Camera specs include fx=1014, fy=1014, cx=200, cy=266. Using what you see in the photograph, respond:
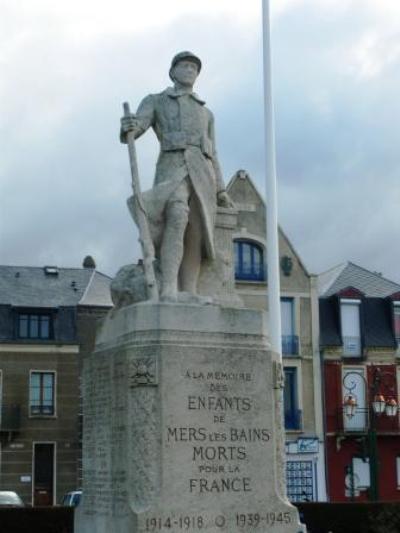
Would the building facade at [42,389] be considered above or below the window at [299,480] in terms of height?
above

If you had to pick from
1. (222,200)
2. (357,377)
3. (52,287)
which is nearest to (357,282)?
(357,377)

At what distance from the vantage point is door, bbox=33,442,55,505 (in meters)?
47.0

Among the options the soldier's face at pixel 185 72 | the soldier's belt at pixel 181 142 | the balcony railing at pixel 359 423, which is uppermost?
the soldier's face at pixel 185 72

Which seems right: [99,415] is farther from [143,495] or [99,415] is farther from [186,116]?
[186,116]

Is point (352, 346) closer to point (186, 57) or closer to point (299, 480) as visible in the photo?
point (299, 480)

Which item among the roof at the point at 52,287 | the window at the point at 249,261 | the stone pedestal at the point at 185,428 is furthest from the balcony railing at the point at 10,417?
the stone pedestal at the point at 185,428

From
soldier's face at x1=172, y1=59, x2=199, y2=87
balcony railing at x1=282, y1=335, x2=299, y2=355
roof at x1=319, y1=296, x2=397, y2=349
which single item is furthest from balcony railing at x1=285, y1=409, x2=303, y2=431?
soldier's face at x1=172, y1=59, x2=199, y2=87

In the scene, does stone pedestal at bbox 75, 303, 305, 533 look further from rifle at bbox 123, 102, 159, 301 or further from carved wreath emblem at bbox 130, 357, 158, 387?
rifle at bbox 123, 102, 159, 301

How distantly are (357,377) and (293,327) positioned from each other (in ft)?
12.9

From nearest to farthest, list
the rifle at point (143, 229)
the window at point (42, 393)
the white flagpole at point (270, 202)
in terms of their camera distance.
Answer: the rifle at point (143, 229) → the white flagpole at point (270, 202) → the window at point (42, 393)

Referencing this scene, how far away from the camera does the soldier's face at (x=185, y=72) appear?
13492mm

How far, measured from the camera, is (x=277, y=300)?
28438mm

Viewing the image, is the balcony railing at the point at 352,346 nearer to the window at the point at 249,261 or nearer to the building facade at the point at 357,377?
the building facade at the point at 357,377

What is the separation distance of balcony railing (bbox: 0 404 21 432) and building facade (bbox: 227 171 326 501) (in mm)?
11962
